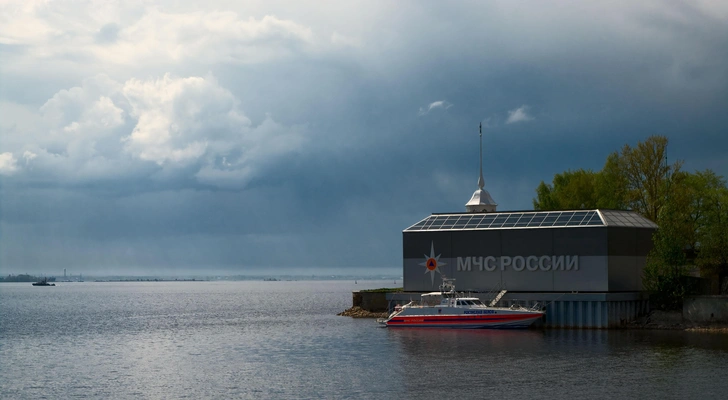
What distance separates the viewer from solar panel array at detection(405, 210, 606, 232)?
88250mm

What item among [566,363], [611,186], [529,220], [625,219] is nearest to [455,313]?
[529,220]

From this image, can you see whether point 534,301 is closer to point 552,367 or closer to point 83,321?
point 552,367

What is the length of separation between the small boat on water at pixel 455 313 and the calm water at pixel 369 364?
172cm

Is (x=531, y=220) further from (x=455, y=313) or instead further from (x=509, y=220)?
(x=455, y=313)

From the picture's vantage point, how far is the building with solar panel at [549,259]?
85375 millimetres

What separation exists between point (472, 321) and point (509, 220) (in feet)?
40.5

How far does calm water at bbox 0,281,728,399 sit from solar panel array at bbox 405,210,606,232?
37.6 ft

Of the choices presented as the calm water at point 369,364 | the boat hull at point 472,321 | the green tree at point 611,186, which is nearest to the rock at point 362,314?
the calm water at point 369,364

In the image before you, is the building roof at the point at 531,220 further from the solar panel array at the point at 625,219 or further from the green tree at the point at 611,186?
the green tree at the point at 611,186

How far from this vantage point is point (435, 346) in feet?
245

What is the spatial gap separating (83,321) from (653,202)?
81782mm

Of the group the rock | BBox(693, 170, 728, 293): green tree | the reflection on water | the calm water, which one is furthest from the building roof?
the rock

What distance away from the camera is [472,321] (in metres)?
86.9

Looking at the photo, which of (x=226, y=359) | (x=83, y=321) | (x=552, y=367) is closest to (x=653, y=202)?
(x=552, y=367)
